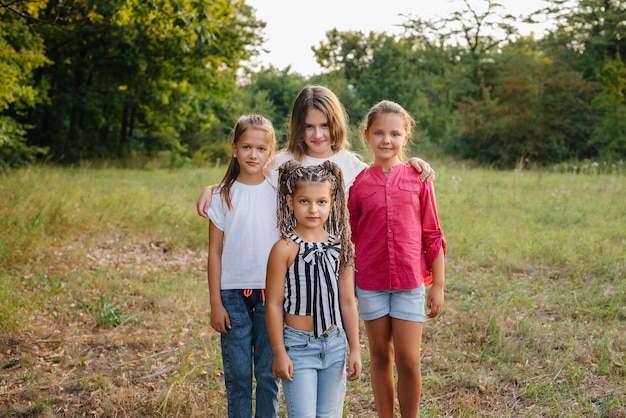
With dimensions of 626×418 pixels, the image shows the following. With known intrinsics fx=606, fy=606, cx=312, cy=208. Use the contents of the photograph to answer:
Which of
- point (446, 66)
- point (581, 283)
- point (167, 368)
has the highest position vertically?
point (446, 66)

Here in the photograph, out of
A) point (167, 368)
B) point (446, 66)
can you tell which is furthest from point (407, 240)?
point (446, 66)

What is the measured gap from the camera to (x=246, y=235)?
110 inches

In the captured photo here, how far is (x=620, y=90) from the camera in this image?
2170 cm

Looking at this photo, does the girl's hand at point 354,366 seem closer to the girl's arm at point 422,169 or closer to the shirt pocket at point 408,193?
the shirt pocket at point 408,193

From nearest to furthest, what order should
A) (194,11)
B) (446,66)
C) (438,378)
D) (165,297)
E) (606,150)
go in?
1. (438,378)
2. (165,297)
3. (194,11)
4. (606,150)
5. (446,66)

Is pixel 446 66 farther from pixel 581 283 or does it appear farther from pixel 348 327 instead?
pixel 348 327

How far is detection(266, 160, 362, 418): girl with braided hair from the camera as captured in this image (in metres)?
2.40

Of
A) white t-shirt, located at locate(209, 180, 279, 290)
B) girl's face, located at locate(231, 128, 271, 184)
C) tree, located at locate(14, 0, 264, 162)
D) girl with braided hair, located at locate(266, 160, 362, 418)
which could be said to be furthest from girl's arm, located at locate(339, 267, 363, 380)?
tree, located at locate(14, 0, 264, 162)

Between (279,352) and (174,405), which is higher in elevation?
(279,352)

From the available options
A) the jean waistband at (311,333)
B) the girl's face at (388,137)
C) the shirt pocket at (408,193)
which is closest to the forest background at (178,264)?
the girl's face at (388,137)

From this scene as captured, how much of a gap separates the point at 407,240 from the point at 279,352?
36.7 inches

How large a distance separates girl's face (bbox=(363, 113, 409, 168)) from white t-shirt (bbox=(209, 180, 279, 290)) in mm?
615

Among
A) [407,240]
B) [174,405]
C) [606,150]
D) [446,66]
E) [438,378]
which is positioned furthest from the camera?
[446,66]

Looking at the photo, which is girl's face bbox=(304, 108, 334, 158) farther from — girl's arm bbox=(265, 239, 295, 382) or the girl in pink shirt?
girl's arm bbox=(265, 239, 295, 382)
